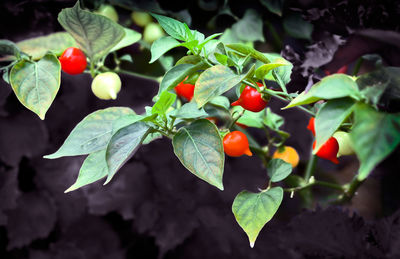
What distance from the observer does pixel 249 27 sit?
0.64 meters

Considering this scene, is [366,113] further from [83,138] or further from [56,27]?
[56,27]

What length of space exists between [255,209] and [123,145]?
0.14 m

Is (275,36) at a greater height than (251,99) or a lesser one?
lesser

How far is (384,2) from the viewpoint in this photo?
0.50m

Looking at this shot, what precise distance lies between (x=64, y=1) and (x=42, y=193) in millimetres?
342

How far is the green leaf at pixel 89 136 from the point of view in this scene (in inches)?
15.2

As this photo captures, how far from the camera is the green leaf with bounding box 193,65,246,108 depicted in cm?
34

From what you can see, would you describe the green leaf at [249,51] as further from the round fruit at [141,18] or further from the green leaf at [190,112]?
the round fruit at [141,18]

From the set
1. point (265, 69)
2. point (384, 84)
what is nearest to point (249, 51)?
point (265, 69)

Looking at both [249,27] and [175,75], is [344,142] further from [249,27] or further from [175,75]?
[249,27]

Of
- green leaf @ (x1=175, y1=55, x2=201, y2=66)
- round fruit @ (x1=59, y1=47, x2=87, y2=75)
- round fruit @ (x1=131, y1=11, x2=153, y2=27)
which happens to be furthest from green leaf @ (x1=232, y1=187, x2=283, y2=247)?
round fruit @ (x1=131, y1=11, x2=153, y2=27)

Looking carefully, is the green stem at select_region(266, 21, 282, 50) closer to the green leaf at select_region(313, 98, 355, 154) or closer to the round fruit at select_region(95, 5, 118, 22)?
the round fruit at select_region(95, 5, 118, 22)

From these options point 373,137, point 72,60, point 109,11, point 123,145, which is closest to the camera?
point 373,137

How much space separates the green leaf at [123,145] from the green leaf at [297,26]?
14.5 inches
